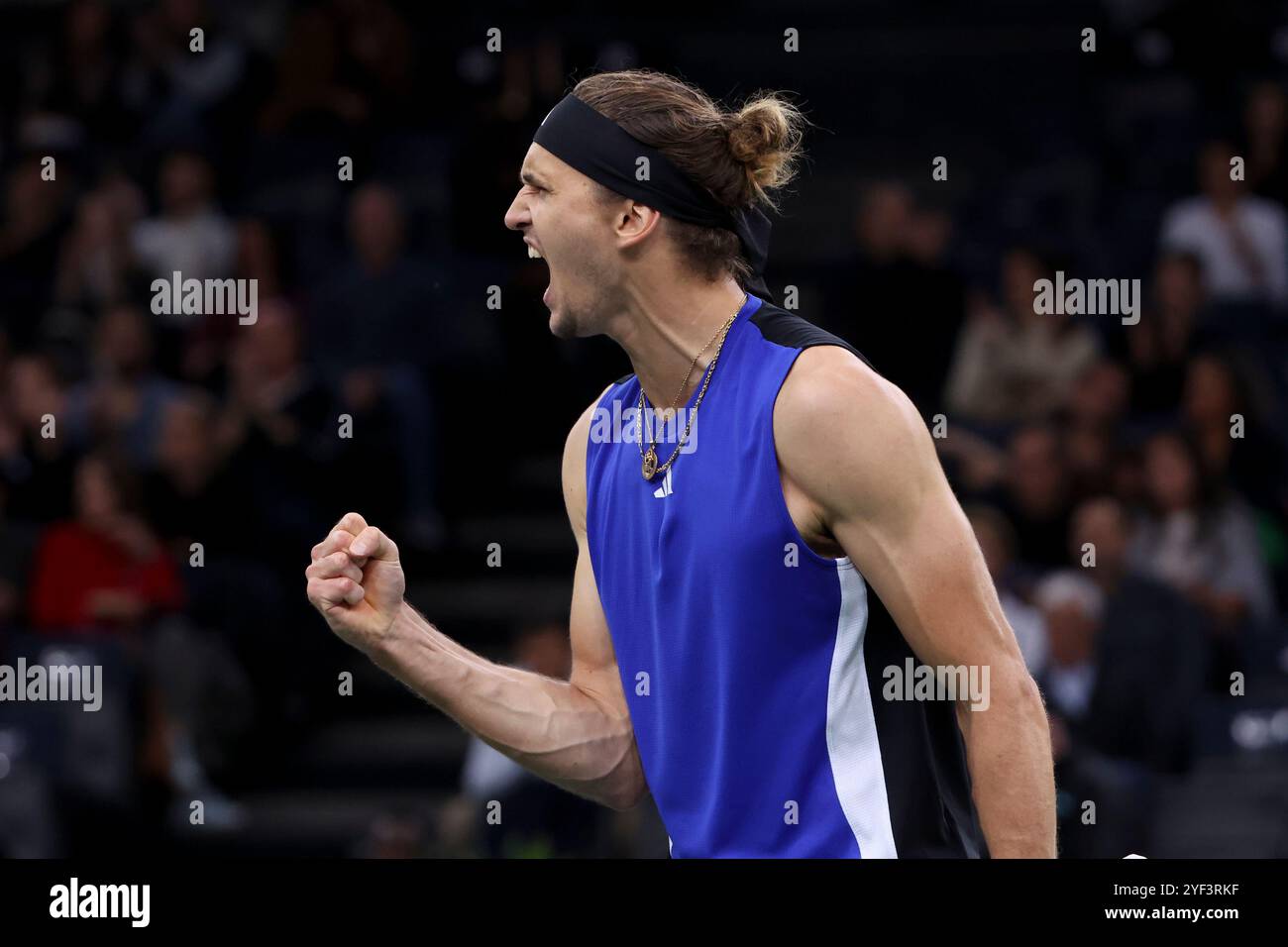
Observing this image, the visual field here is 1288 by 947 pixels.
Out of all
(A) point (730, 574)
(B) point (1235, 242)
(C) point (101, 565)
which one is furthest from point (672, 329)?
(B) point (1235, 242)

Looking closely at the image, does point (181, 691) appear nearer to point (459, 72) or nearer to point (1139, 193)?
point (459, 72)

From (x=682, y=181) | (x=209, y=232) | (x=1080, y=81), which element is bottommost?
(x=682, y=181)

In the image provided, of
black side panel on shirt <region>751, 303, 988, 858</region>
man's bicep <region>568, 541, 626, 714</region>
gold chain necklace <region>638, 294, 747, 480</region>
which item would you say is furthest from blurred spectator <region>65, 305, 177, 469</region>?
black side panel on shirt <region>751, 303, 988, 858</region>

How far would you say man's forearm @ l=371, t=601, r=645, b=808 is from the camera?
3.15m

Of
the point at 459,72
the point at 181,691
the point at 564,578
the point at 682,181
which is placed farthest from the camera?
the point at 459,72

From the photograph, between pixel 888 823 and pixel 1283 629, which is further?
pixel 1283 629

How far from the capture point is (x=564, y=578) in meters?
8.16


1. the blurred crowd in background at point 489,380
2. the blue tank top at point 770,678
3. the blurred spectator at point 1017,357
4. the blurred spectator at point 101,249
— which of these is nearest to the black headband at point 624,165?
the blue tank top at point 770,678

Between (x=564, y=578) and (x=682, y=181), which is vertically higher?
(x=682, y=181)

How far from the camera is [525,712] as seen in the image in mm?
3250

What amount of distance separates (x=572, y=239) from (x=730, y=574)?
619 mm
